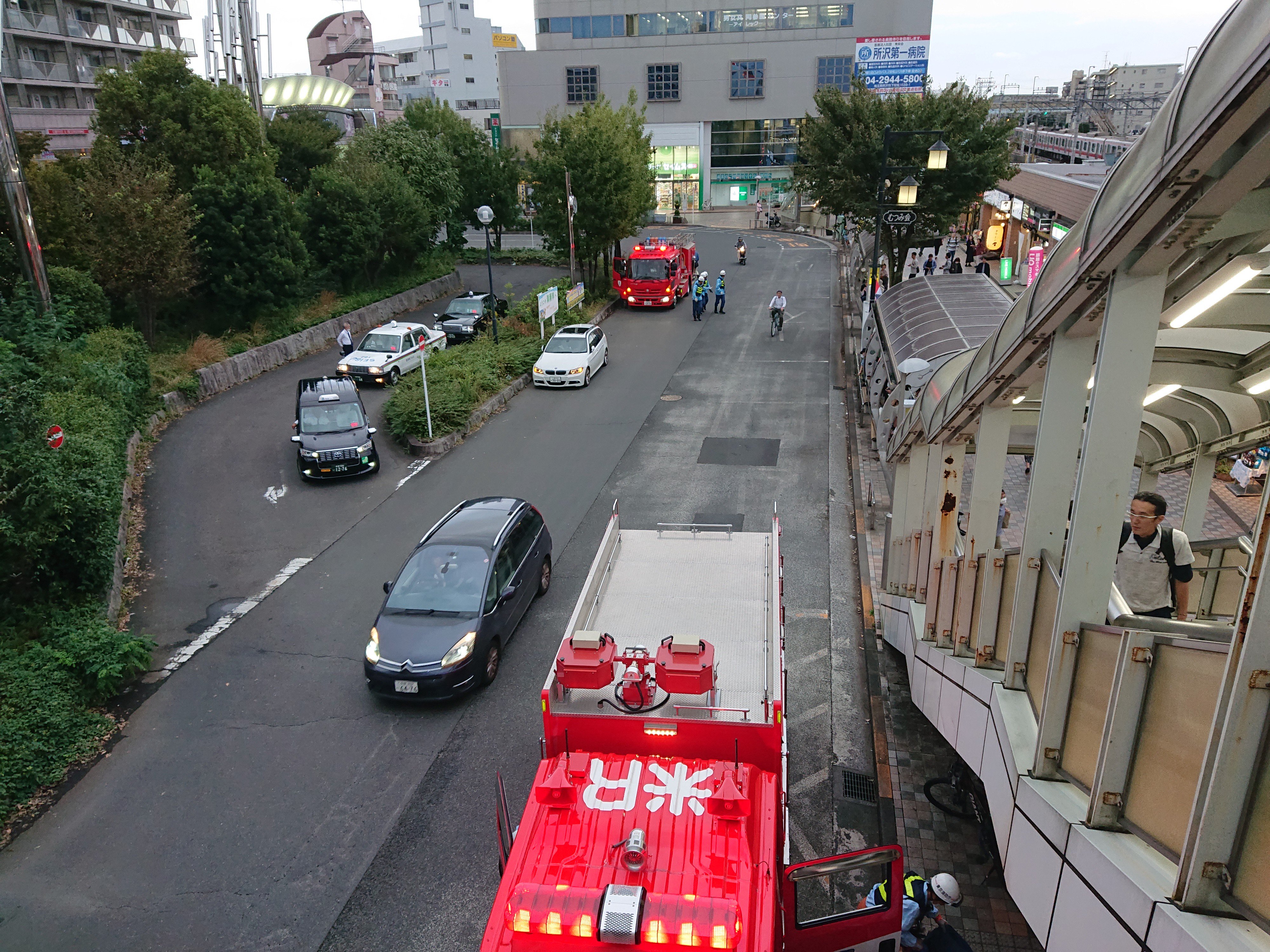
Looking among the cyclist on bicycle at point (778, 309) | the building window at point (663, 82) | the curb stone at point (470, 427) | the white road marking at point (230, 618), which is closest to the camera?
the white road marking at point (230, 618)

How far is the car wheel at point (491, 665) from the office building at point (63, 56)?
160 ft

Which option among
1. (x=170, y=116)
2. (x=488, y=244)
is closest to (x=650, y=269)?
(x=488, y=244)

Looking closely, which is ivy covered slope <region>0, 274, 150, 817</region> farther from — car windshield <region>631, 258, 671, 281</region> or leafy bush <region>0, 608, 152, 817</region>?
car windshield <region>631, 258, 671, 281</region>

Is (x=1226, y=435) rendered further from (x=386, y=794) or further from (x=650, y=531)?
(x=386, y=794)

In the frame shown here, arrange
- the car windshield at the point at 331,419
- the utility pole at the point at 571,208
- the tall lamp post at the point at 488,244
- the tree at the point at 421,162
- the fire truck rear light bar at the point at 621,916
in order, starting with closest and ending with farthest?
1. the fire truck rear light bar at the point at 621,916
2. the car windshield at the point at 331,419
3. the tall lamp post at the point at 488,244
4. the utility pole at the point at 571,208
5. the tree at the point at 421,162

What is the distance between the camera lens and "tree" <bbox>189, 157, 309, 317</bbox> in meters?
24.5

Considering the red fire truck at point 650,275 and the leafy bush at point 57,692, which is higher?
the red fire truck at point 650,275

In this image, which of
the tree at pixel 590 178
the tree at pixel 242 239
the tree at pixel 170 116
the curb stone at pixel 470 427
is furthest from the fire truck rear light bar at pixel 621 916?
the tree at pixel 590 178

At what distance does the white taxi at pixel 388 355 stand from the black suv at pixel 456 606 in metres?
12.2

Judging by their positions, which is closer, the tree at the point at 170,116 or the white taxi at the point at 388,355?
the white taxi at the point at 388,355

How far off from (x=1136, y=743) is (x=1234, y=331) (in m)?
2.69

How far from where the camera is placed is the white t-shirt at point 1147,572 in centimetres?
501

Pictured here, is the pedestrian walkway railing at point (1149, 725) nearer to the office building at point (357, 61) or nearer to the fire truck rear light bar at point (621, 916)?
the fire truck rear light bar at point (621, 916)

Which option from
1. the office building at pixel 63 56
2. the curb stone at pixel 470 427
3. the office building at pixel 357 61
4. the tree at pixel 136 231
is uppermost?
the office building at pixel 357 61
